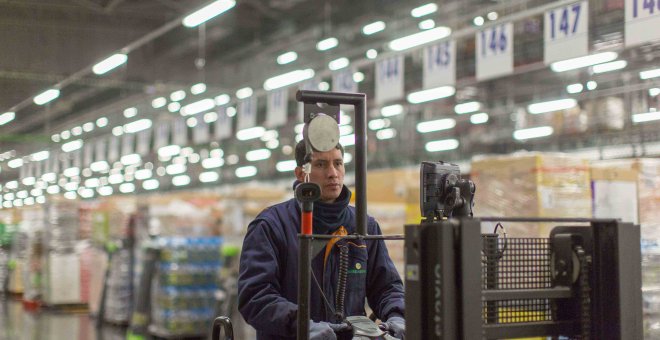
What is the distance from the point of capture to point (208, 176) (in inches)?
570

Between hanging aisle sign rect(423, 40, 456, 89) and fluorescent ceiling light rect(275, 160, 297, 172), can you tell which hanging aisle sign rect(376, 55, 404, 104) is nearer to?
hanging aisle sign rect(423, 40, 456, 89)

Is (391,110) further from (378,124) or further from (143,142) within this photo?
(143,142)

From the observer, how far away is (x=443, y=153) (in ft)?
48.7

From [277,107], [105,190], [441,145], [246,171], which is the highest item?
[277,107]

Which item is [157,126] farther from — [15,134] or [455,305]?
[455,305]

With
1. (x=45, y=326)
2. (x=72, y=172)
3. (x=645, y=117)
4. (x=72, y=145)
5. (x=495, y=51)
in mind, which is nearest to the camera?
(x=645, y=117)

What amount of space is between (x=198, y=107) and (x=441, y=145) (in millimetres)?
4410

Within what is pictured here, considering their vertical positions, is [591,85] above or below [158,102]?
below

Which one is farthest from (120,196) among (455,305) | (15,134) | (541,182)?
(455,305)

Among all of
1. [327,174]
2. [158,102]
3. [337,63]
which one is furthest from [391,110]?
[327,174]

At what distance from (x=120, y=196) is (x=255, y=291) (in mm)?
12247

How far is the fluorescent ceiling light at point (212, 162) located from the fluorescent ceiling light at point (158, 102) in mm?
1169

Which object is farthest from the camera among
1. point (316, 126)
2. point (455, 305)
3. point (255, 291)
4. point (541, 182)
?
point (541, 182)

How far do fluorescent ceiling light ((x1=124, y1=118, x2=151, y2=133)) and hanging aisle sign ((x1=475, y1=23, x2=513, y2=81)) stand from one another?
25.1 feet
